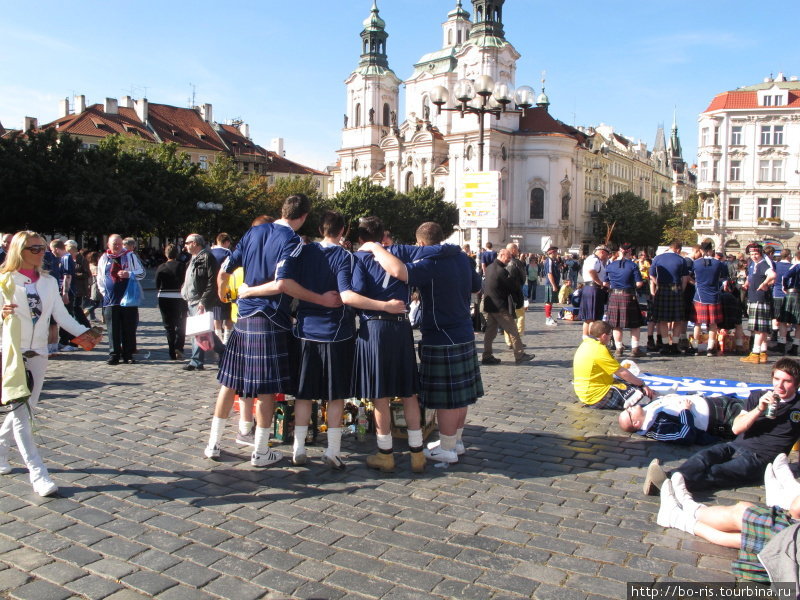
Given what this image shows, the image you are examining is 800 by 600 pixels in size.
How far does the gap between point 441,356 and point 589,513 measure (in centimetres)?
173

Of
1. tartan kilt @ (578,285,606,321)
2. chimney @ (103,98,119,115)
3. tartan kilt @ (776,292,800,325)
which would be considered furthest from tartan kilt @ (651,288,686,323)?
chimney @ (103,98,119,115)

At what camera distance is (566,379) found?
976 centimetres

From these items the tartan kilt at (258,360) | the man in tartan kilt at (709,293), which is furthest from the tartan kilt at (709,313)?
the tartan kilt at (258,360)

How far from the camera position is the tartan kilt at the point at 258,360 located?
532cm

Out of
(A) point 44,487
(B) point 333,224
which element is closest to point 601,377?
(B) point 333,224

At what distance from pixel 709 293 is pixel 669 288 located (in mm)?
686

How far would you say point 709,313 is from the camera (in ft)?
39.7

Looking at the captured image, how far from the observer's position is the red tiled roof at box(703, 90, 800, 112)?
215 ft

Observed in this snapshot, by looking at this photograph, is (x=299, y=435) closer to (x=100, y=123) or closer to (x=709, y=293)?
(x=709, y=293)

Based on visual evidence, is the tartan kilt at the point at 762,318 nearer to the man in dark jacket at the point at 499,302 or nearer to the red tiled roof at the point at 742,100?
the man in dark jacket at the point at 499,302

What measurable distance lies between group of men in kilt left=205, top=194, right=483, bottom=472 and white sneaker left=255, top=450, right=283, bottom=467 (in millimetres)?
11

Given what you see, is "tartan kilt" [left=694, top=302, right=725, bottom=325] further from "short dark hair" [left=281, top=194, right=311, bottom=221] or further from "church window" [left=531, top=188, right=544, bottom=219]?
"church window" [left=531, top=188, right=544, bottom=219]

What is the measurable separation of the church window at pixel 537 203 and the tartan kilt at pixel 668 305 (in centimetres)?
6464

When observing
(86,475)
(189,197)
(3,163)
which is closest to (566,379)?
(86,475)
